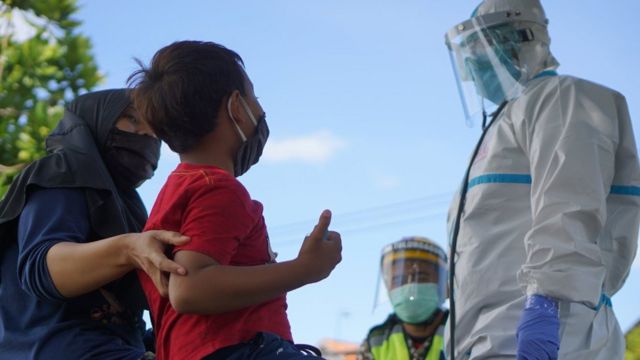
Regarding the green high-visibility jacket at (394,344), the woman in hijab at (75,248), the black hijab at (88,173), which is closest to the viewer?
the woman in hijab at (75,248)

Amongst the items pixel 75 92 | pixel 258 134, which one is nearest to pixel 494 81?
pixel 258 134

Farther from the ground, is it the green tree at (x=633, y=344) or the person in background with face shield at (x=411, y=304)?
the person in background with face shield at (x=411, y=304)

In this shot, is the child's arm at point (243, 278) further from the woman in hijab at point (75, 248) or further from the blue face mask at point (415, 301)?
the blue face mask at point (415, 301)

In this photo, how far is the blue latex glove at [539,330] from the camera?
278 centimetres

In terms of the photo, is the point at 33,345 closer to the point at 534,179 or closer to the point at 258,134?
the point at 258,134

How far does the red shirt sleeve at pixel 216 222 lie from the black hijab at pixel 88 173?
59cm

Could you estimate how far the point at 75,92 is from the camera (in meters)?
7.93

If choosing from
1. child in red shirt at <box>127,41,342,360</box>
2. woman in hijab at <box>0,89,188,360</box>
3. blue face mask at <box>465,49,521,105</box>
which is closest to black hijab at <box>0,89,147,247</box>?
woman in hijab at <box>0,89,188,360</box>

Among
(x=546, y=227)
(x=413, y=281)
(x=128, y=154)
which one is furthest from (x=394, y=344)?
(x=128, y=154)

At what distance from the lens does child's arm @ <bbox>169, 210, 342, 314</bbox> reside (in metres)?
2.11

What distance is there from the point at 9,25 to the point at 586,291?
633 cm

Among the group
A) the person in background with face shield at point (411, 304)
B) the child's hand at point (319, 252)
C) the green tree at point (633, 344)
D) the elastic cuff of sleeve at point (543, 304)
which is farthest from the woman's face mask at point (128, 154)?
the green tree at point (633, 344)

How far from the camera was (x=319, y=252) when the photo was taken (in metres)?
2.23

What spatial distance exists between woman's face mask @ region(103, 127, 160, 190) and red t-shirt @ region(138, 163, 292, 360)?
0.60 metres
